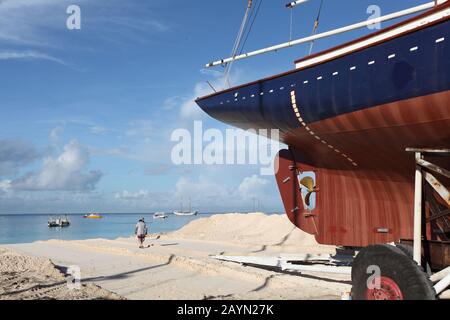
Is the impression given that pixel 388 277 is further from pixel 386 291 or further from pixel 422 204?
pixel 422 204

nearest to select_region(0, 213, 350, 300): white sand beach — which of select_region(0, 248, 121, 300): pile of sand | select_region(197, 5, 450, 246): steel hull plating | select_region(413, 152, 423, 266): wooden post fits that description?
select_region(0, 248, 121, 300): pile of sand

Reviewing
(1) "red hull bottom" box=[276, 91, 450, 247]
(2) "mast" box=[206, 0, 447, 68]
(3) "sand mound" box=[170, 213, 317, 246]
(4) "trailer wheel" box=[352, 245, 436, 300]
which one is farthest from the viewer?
(3) "sand mound" box=[170, 213, 317, 246]

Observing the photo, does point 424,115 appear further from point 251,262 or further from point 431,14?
point 251,262

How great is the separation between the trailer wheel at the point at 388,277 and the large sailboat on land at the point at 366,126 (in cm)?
11

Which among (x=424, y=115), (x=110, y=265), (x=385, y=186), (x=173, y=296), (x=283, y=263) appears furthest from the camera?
(x=110, y=265)

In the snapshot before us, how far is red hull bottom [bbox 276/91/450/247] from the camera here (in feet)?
26.0

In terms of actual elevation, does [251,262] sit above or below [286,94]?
below

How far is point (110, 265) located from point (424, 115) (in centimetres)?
1133

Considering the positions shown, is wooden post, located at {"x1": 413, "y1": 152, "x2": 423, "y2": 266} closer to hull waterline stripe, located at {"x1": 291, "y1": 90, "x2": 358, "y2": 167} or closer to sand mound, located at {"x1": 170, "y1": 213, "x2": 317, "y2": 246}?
hull waterline stripe, located at {"x1": 291, "y1": 90, "x2": 358, "y2": 167}

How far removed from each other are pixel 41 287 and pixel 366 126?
27.5 ft

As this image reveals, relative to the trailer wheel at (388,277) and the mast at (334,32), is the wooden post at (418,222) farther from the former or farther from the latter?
the mast at (334,32)

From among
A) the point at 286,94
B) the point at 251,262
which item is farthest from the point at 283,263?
the point at 286,94

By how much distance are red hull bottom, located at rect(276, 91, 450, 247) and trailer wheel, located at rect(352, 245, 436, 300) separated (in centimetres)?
302
